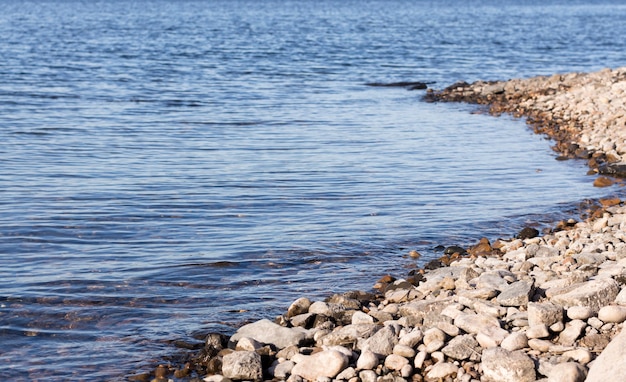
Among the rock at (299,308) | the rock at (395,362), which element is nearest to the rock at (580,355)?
the rock at (395,362)

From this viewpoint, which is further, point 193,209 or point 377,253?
point 193,209

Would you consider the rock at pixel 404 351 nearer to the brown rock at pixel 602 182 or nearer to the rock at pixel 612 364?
the rock at pixel 612 364

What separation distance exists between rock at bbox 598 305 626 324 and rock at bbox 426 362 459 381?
115 cm

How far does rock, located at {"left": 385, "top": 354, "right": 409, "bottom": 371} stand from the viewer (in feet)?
20.8

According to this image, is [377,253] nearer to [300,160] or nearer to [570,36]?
[300,160]

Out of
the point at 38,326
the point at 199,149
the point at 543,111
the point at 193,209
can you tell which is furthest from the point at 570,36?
the point at 38,326

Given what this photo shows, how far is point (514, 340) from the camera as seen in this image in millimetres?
6316

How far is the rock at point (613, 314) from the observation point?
6367 millimetres

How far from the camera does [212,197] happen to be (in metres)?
12.6

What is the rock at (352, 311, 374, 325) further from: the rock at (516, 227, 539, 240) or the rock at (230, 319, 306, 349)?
the rock at (516, 227, 539, 240)

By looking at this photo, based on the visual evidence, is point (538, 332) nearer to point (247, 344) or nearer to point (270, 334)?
point (270, 334)

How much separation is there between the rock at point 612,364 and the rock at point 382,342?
155 centimetres

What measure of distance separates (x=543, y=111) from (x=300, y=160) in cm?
842

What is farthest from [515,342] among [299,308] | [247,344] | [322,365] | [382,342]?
[299,308]
